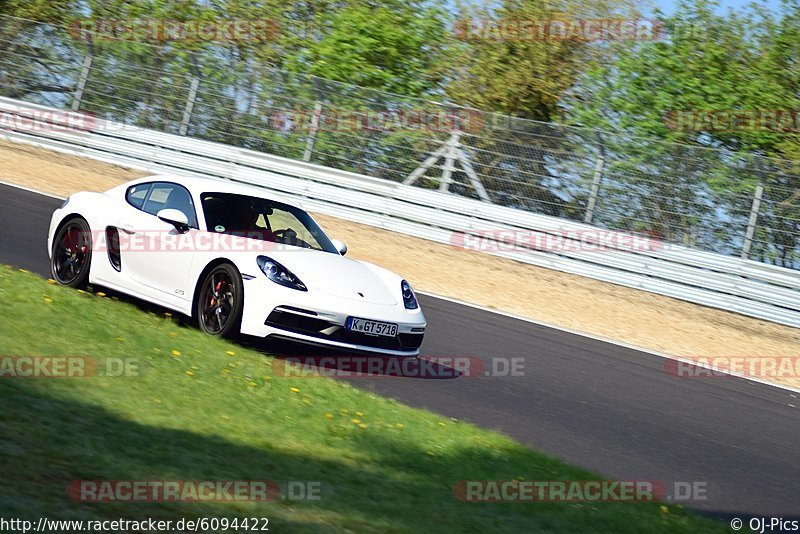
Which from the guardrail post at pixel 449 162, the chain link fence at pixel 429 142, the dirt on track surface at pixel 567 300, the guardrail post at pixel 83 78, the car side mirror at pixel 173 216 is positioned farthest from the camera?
the guardrail post at pixel 83 78

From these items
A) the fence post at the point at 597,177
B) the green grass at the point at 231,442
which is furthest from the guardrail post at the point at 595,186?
the green grass at the point at 231,442

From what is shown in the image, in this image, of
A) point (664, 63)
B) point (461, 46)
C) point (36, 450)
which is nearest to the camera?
point (36, 450)

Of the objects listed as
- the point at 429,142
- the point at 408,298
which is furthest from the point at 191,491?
the point at 429,142

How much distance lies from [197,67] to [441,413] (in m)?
15.4

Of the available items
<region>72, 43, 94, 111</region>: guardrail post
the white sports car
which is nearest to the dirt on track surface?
<region>72, 43, 94, 111</region>: guardrail post

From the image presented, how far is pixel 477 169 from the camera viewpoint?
18484 mm

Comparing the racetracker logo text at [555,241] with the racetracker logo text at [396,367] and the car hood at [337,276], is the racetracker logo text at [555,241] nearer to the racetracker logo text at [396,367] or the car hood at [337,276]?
the racetracker logo text at [396,367]

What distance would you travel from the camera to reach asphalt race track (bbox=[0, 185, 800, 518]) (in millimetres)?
7262

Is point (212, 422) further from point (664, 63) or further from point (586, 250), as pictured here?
point (664, 63)

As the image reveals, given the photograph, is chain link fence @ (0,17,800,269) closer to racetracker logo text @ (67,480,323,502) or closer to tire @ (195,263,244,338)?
tire @ (195,263,244,338)

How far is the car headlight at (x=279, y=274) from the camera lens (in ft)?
26.8

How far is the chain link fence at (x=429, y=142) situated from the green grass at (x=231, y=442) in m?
10.4

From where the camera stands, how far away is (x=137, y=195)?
376 inches

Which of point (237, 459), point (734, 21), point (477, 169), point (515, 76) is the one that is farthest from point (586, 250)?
point (237, 459)
